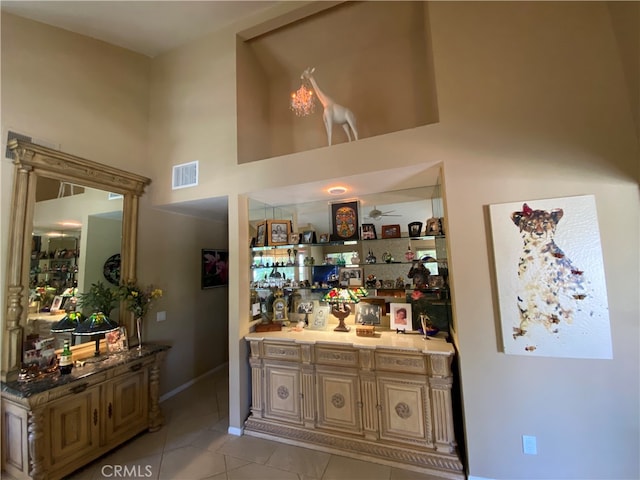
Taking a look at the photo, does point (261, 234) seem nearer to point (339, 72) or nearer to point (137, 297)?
point (137, 297)

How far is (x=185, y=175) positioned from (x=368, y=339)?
2801mm

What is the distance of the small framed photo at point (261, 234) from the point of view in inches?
125

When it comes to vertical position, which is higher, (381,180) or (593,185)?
(381,180)

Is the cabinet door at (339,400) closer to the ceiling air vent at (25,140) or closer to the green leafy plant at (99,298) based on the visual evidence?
the green leafy plant at (99,298)

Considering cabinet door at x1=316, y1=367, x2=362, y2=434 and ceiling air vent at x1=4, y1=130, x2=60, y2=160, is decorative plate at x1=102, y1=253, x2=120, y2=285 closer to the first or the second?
ceiling air vent at x1=4, y1=130, x2=60, y2=160

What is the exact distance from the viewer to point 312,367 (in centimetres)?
252

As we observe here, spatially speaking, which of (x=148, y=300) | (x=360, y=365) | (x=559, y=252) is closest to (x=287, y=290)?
(x=360, y=365)

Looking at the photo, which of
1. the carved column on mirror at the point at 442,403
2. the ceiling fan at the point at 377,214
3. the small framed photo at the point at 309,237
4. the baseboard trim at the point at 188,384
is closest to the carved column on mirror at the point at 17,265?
the baseboard trim at the point at 188,384

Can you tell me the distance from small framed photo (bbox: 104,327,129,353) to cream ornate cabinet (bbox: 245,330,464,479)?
1.42 metres

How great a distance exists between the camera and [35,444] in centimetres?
190

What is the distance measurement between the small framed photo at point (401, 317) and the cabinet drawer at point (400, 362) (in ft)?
1.48

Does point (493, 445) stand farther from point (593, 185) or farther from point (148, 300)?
point (148, 300)

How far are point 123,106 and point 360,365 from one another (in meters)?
4.05

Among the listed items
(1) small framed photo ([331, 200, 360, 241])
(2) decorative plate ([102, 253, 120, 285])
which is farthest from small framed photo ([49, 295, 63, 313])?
(1) small framed photo ([331, 200, 360, 241])
